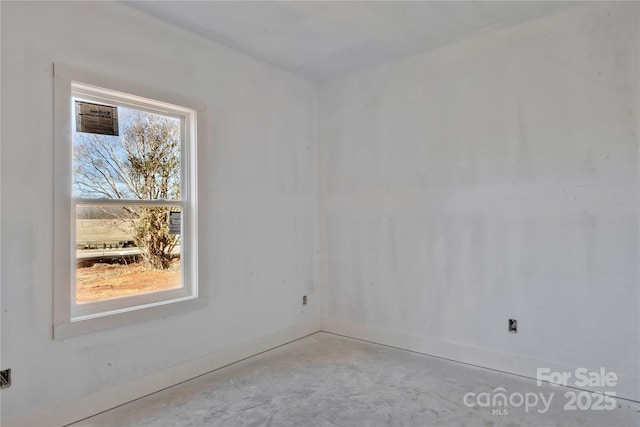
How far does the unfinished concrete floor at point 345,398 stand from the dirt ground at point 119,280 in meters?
0.78

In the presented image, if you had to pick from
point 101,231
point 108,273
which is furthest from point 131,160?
point 108,273

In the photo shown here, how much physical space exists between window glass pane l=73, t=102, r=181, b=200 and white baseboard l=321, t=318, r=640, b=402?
2318mm

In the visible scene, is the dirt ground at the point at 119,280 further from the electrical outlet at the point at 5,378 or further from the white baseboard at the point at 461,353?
the white baseboard at the point at 461,353

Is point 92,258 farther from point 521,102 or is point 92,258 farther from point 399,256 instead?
point 521,102

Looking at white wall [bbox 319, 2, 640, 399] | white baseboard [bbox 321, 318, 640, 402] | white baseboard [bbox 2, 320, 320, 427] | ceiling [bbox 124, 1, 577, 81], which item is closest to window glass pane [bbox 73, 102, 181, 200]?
ceiling [bbox 124, 1, 577, 81]

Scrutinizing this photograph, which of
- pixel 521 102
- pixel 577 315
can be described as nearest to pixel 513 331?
pixel 577 315

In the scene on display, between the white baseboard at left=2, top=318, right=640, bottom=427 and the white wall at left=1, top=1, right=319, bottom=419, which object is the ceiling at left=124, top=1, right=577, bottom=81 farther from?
the white baseboard at left=2, top=318, right=640, bottom=427

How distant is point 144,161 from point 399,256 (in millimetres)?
2502

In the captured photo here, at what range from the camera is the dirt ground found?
8.55 ft

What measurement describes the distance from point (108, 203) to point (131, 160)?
1.23 ft

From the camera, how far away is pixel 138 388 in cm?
277

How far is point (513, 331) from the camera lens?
317cm

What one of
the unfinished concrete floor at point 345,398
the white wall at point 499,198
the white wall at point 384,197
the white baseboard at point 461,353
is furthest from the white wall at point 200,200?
the white wall at point 499,198

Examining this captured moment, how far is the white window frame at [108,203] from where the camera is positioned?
2406mm
